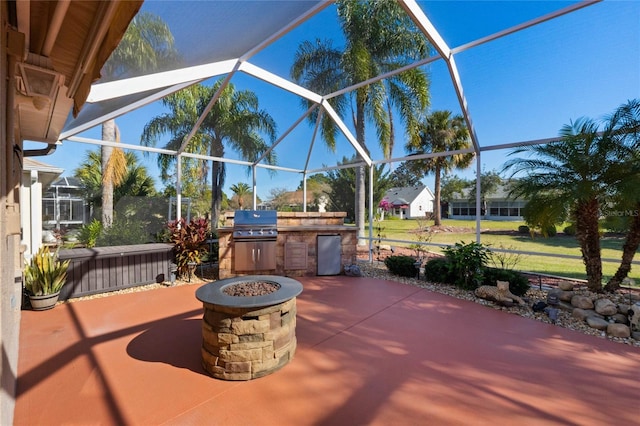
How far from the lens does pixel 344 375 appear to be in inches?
106

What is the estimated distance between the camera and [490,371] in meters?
2.79

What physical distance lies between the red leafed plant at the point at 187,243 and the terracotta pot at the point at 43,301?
2157 mm

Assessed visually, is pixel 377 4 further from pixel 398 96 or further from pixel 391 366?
pixel 391 366

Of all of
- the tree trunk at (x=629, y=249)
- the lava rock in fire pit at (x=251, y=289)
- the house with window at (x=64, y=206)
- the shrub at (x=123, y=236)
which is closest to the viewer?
the lava rock in fire pit at (x=251, y=289)

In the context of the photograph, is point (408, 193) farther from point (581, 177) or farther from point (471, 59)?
point (581, 177)

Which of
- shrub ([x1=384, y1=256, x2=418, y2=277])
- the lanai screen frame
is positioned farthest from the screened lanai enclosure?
shrub ([x1=384, y1=256, x2=418, y2=277])

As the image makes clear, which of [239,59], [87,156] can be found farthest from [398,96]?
[87,156]

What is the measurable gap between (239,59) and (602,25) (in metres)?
5.88

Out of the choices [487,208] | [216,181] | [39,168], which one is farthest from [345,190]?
[39,168]

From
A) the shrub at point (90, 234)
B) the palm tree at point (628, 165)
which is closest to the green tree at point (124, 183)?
the shrub at point (90, 234)

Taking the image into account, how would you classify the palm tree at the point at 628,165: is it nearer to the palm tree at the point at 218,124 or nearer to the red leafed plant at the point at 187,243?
the red leafed plant at the point at 187,243

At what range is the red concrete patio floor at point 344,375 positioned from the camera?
7.21 ft

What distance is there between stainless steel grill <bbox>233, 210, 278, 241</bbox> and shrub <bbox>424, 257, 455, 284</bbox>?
12.2 ft

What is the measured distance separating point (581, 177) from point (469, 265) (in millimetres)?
2375
